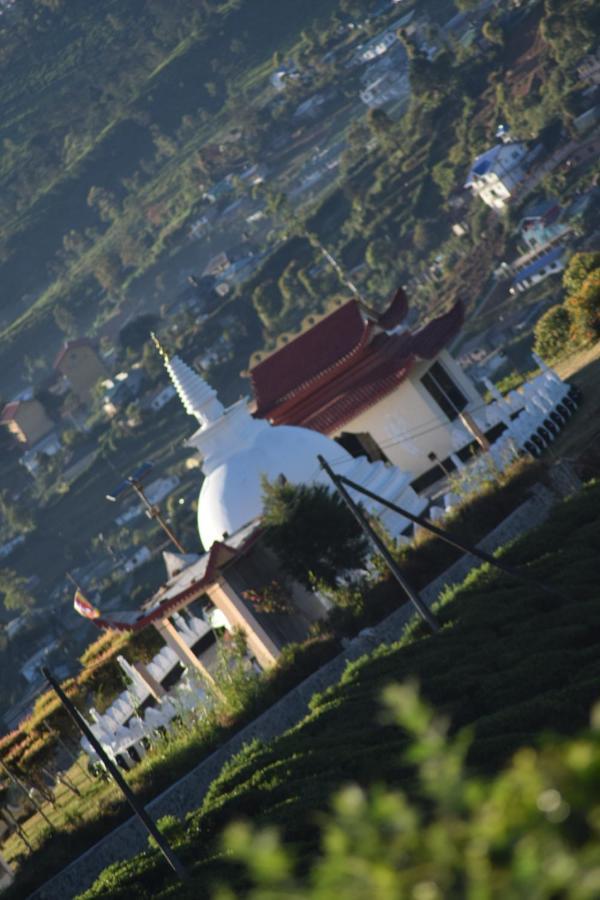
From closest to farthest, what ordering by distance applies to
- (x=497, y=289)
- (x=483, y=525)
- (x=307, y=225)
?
1. (x=483, y=525)
2. (x=497, y=289)
3. (x=307, y=225)

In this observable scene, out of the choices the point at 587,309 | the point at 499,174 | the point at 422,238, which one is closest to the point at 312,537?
the point at 587,309

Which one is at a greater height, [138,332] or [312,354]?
[138,332]

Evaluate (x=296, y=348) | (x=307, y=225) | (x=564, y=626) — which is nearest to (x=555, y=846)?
(x=564, y=626)

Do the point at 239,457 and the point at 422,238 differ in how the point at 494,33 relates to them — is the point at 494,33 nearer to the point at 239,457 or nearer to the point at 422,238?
the point at 422,238

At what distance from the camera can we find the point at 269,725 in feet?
94.7

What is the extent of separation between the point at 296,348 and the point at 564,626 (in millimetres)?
28878

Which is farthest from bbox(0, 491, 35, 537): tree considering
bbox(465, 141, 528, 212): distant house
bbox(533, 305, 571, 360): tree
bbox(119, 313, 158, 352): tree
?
bbox(533, 305, 571, 360): tree

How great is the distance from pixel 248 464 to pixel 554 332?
672 inches

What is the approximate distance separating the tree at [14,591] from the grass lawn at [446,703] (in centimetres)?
10159

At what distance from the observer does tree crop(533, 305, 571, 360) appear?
173 feet

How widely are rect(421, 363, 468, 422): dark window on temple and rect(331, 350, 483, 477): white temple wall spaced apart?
0.28 meters

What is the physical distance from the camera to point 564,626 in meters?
21.5

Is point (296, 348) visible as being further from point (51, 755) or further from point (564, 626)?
point (564, 626)

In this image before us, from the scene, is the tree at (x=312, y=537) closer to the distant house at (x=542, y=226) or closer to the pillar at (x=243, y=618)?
the pillar at (x=243, y=618)
